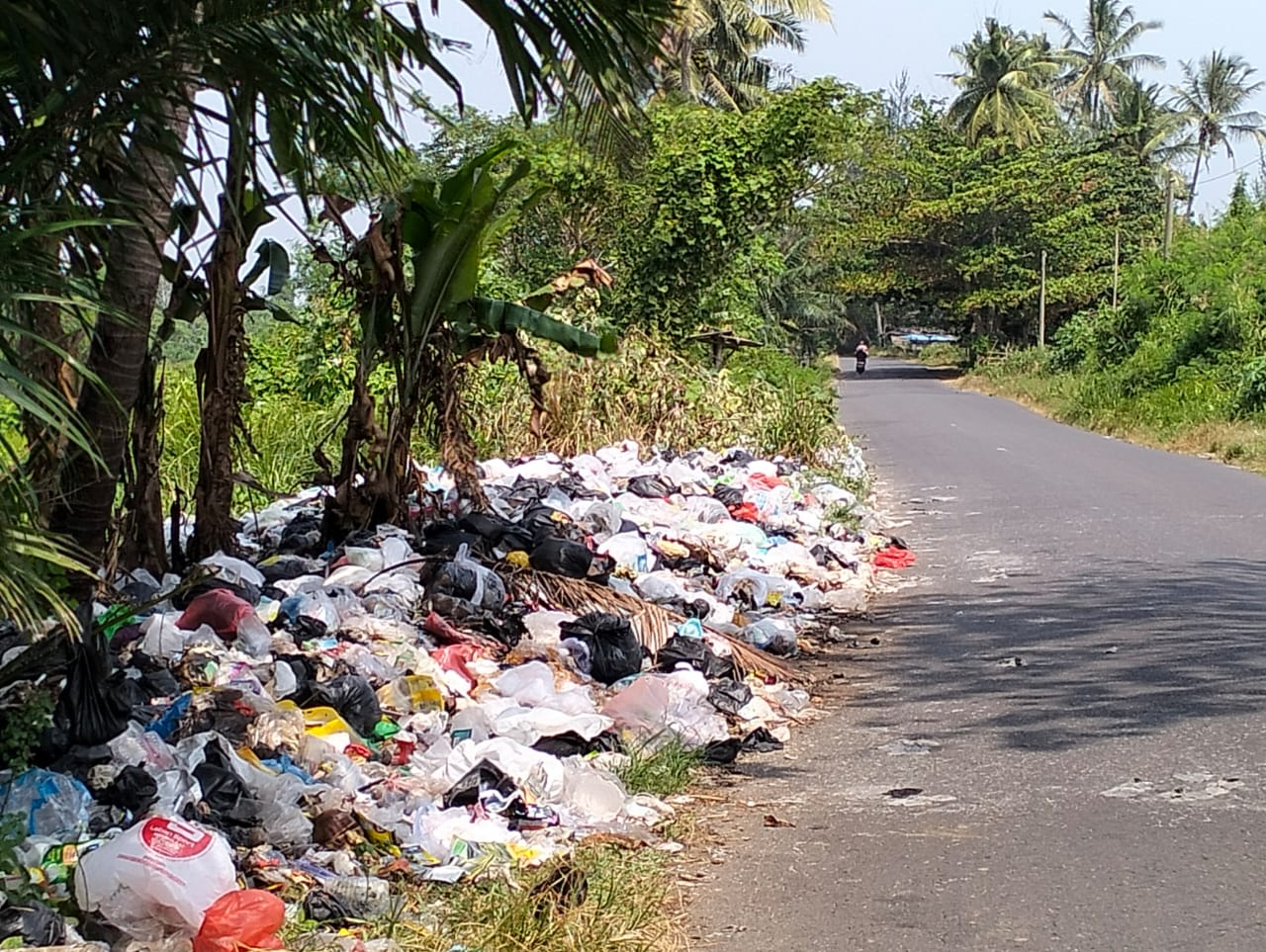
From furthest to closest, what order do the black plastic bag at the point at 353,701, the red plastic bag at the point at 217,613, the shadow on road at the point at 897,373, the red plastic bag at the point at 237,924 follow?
the shadow on road at the point at 897,373, the red plastic bag at the point at 217,613, the black plastic bag at the point at 353,701, the red plastic bag at the point at 237,924

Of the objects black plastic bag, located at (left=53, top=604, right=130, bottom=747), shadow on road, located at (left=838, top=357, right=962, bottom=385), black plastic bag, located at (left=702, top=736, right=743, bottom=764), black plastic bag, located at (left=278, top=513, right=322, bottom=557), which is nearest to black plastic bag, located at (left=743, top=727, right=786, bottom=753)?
black plastic bag, located at (left=702, top=736, right=743, bottom=764)

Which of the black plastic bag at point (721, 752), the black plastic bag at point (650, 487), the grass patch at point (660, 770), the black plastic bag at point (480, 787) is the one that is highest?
the black plastic bag at point (650, 487)

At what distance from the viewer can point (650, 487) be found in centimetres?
1162

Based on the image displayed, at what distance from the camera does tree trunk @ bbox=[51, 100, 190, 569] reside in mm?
4707

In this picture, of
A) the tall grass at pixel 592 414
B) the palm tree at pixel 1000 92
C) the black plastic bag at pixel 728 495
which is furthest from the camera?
the palm tree at pixel 1000 92

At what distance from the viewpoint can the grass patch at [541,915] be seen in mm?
3783

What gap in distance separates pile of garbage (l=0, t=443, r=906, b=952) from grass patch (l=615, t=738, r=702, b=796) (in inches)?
2.7

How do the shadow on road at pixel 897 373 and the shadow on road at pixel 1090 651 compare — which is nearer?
the shadow on road at pixel 1090 651

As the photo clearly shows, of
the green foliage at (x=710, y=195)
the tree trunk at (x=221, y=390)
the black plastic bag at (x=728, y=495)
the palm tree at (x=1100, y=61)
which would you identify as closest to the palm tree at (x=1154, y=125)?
the palm tree at (x=1100, y=61)

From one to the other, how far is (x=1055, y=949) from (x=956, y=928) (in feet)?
0.94

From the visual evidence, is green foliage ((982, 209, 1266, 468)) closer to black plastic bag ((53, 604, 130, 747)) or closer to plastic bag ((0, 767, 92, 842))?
black plastic bag ((53, 604, 130, 747))

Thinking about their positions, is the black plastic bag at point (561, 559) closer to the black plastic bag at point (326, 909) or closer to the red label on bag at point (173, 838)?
the black plastic bag at point (326, 909)

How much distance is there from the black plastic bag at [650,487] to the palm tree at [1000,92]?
4763 centimetres

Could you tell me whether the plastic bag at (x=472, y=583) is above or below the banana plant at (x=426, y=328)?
below
